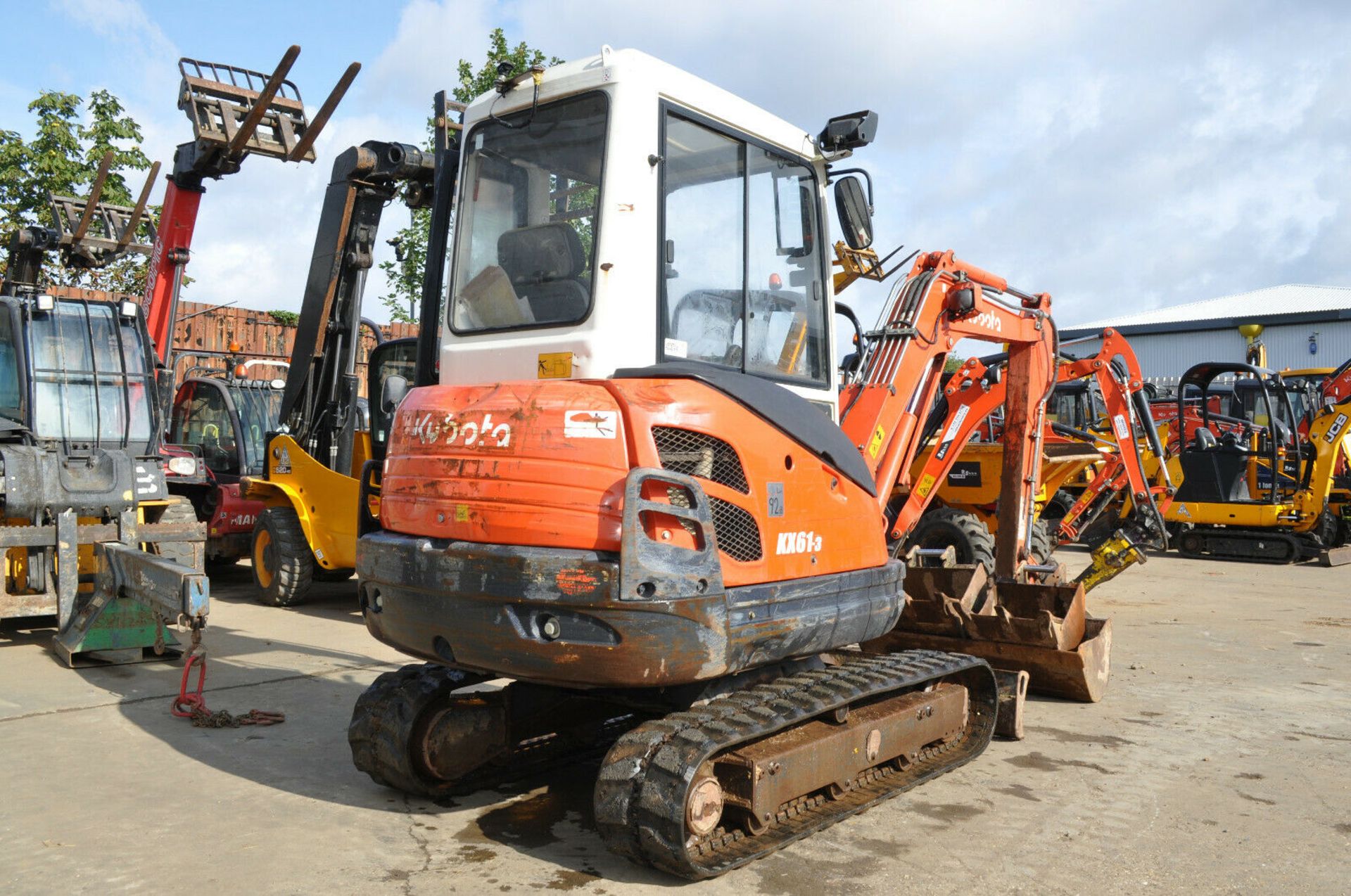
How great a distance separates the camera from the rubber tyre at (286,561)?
9.59m

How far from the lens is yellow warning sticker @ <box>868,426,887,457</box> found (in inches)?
232

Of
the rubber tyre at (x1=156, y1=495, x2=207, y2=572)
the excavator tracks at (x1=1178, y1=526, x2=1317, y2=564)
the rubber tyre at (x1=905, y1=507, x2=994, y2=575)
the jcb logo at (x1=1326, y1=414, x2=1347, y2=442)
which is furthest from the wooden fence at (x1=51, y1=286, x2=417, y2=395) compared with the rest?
the jcb logo at (x1=1326, y1=414, x2=1347, y2=442)

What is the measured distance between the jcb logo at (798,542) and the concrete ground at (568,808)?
1105 millimetres

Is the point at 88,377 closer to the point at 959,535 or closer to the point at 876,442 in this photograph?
the point at 876,442

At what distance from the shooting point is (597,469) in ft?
12.4

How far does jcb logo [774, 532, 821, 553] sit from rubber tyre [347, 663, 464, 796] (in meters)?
1.56

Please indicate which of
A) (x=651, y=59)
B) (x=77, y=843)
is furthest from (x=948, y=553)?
(x=77, y=843)

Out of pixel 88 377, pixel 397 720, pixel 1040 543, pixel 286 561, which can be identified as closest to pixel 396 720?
pixel 397 720

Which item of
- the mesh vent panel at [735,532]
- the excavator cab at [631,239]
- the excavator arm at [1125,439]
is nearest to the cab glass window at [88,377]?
the excavator cab at [631,239]

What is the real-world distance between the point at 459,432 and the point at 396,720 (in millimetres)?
1278

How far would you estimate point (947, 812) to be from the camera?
464 centimetres

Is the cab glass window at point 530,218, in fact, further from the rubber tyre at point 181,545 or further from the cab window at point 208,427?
the cab window at point 208,427

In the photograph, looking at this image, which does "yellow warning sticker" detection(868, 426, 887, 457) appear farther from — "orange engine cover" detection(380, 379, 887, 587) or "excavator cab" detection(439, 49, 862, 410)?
"orange engine cover" detection(380, 379, 887, 587)

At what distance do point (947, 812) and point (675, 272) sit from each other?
2450 millimetres
